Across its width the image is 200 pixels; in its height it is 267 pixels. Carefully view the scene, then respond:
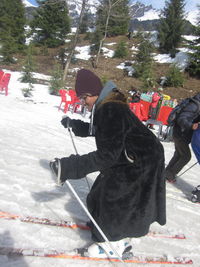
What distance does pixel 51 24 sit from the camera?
25234mm

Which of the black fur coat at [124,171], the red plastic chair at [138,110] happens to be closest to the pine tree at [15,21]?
the red plastic chair at [138,110]

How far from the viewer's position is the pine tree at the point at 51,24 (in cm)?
2478

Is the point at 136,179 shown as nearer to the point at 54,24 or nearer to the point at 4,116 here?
the point at 4,116

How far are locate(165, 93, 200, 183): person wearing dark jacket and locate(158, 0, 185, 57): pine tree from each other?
22.7 meters

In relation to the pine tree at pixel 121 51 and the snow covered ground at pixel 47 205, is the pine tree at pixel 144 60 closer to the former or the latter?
the pine tree at pixel 121 51

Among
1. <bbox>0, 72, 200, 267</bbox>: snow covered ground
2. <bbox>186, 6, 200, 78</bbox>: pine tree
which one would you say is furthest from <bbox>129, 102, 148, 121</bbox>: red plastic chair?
<bbox>186, 6, 200, 78</bbox>: pine tree

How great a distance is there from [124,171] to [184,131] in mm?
2190

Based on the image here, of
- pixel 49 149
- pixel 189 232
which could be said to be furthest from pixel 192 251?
pixel 49 149

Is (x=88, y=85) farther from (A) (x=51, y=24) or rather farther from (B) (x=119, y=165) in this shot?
(A) (x=51, y=24)

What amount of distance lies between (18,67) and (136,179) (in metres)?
19.5

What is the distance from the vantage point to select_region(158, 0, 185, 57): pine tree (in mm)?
25156

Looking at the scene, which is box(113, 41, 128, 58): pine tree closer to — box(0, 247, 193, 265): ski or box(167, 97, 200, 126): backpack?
box(167, 97, 200, 126): backpack

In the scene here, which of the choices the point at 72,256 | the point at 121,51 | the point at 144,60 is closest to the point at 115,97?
the point at 72,256

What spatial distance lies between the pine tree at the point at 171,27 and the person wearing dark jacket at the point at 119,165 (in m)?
24.8
